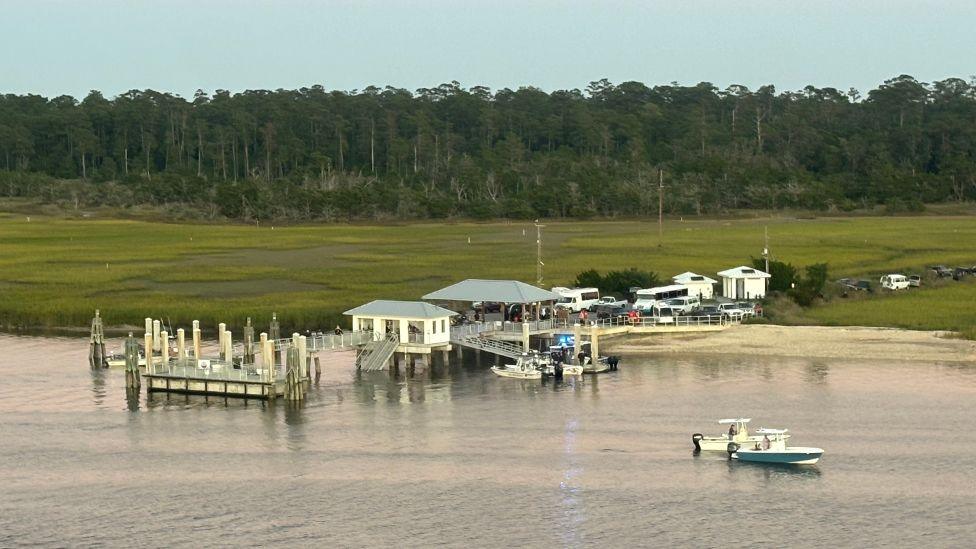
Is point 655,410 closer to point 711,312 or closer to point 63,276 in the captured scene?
point 711,312

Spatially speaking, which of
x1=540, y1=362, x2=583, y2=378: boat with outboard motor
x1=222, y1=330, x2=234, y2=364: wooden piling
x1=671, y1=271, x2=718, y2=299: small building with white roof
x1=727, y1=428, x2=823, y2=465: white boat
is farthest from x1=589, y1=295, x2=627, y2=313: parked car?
x1=727, y1=428, x2=823, y2=465: white boat

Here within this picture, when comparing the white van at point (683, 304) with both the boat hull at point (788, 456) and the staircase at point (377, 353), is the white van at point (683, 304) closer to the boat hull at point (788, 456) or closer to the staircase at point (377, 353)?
the staircase at point (377, 353)

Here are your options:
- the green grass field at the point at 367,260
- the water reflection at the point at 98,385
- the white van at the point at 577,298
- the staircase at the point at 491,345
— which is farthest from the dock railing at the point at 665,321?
the water reflection at the point at 98,385

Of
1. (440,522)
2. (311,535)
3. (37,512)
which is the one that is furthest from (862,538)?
(37,512)

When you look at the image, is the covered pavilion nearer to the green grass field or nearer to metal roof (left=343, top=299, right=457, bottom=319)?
metal roof (left=343, top=299, right=457, bottom=319)

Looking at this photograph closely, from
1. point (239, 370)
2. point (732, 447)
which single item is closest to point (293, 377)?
point (239, 370)

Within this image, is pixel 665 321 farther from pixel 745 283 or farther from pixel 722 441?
pixel 722 441
